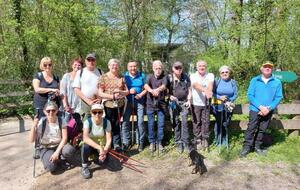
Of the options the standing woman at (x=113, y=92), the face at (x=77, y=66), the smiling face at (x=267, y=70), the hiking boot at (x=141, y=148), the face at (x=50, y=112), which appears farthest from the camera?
the hiking boot at (x=141, y=148)

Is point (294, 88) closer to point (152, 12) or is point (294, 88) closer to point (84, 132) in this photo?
point (84, 132)

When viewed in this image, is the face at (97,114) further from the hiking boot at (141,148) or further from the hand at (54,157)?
the hiking boot at (141,148)

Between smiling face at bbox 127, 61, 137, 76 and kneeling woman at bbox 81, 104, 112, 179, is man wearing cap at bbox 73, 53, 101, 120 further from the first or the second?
smiling face at bbox 127, 61, 137, 76

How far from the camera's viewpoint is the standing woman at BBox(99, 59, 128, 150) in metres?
5.80

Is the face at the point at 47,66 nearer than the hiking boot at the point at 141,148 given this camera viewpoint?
Yes

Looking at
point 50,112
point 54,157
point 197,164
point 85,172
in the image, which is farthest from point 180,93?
point 54,157

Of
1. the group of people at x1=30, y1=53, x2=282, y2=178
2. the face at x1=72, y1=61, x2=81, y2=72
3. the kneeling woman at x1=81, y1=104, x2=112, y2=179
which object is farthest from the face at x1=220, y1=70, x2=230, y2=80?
the face at x1=72, y1=61, x2=81, y2=72

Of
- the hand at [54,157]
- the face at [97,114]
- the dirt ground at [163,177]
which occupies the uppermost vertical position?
the face at [97,114]

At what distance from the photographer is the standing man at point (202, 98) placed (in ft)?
19.7

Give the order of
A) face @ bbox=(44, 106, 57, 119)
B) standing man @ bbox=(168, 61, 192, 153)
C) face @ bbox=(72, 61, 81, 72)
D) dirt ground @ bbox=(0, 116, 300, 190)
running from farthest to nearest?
face @ bbox=(72, 61, 81, 72), standing man @ bbox=(168, 61, 192, 153), face @ bbox=(44, 106, 57, 119), dirt ground @ bbox=(0, 116, 300, 190)

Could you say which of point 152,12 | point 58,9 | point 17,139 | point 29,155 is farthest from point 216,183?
point 152,12

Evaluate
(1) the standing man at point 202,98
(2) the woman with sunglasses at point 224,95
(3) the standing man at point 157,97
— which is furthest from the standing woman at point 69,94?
(2) the woman with sunglasses at point 224,95

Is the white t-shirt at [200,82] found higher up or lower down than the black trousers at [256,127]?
higher up

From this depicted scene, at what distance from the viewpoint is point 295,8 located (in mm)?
9367
